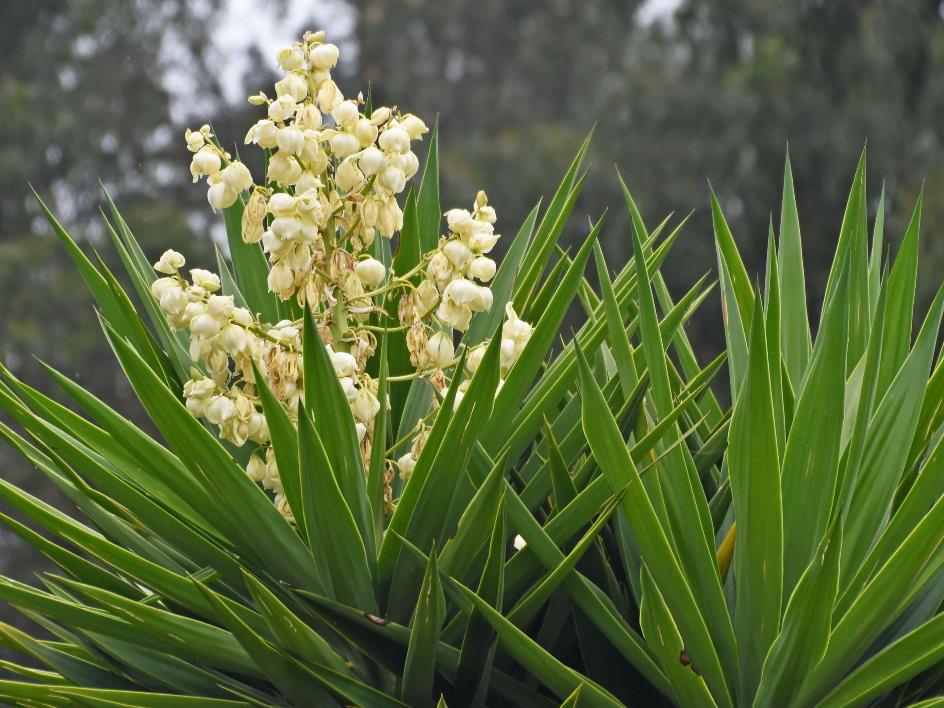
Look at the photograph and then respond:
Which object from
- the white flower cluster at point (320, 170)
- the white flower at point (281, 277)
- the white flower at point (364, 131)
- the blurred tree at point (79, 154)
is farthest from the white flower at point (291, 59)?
the blurred tree at point (79, 154)

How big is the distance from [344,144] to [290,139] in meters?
0.05

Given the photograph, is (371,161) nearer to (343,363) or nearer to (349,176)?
(349,176)

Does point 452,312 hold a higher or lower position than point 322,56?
lower

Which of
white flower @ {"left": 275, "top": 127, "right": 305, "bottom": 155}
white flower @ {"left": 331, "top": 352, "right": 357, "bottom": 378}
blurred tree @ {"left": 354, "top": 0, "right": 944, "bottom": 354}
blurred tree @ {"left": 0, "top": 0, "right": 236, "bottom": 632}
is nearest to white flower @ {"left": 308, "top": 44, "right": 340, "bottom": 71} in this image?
white flower @ {"left": 275, "top": 127, "right": 305, "bottom": 155}

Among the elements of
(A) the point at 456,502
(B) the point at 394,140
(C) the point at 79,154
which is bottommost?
(C) the point at 79,154

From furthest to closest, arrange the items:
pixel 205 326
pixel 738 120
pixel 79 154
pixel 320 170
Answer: pixel 79 154 < pixel 738 120 < pixel 320 170 < pixel 205 326

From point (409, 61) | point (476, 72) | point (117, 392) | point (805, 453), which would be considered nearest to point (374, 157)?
point (805, 453)

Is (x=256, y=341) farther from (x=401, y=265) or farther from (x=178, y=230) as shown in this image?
(x=178, y=230)

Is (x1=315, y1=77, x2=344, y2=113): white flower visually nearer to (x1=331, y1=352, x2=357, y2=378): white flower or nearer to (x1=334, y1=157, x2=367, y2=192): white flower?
(x1=334, y1=157, x2=367, y2=192): white flower

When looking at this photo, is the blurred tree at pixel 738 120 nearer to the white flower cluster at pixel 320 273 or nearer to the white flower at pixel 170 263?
the white flower cluster at pixel 320 273

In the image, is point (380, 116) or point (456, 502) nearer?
point (456, 502)

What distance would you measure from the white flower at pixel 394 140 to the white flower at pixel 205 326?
0.25 metres

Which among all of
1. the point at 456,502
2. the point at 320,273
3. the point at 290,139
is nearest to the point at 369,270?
the point at 320,273

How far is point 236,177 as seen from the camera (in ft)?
4.57
